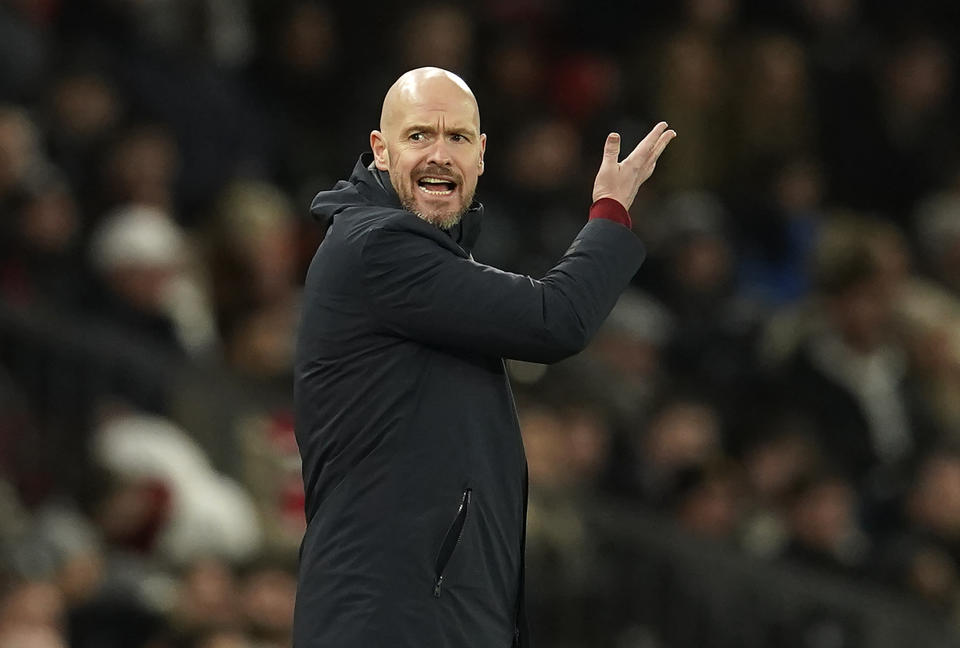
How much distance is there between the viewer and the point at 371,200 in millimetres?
3820

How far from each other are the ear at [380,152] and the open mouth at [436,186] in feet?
0.28

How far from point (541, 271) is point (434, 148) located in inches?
211

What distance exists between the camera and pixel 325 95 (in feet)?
33.3

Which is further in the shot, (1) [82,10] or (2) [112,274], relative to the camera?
(1) [82,10]

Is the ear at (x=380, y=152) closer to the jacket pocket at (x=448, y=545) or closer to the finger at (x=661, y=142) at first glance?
the finger at (x=661, y=142)

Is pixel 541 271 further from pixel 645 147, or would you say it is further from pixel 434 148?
pixel 434 148

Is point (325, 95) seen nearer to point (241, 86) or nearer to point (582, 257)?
point (241, 86)

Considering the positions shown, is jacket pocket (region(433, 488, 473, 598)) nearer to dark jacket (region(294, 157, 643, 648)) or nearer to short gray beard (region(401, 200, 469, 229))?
dark jacket (region(294, 157, 643, 648))

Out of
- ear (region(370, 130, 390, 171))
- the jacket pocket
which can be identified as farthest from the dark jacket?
ear (region(370, 130, 390, 171))

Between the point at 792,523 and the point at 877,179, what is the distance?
3.57 metres

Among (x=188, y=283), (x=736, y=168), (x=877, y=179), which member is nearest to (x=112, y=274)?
(x=188, y=283)

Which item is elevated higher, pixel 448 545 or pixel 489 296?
pixel 489 296

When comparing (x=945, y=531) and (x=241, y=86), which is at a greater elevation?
(x=241, y=86)

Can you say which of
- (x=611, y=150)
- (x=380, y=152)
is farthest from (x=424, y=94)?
(x=611, y=150)
